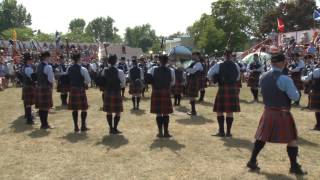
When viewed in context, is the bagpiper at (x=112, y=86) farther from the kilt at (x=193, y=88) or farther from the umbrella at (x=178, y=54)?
the umbrella at (x=178, y=54)

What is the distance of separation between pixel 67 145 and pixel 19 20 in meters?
104

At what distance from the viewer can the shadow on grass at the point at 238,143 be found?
28.8 ft

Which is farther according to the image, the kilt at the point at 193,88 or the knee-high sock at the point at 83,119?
the kilt at the point at 193,88

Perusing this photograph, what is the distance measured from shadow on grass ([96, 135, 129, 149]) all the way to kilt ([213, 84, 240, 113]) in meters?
2.06

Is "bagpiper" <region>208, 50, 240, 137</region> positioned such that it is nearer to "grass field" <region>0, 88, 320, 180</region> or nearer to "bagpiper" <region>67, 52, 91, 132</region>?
"grass field" <region>0, 88, 320, 180</region>

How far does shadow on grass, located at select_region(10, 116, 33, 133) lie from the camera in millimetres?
11000

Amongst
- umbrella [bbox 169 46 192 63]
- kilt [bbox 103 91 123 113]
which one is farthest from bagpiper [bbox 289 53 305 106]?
kilt [bbox 103 91 123 113]

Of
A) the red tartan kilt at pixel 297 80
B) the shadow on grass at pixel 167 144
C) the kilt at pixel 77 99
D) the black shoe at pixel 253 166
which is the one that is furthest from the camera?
the red tartan kilt at pixel 297 80

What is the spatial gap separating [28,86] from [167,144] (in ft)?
14.7

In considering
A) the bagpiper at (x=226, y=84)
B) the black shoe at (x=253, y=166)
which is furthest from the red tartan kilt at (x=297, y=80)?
the black shoe at (x=253, y=166)

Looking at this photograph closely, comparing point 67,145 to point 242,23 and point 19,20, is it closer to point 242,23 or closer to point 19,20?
point 242,23

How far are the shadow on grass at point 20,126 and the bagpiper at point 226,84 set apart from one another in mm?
4662

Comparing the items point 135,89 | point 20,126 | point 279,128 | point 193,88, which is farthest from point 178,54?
point 279,128

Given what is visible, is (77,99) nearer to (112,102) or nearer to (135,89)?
→ (112,102)
